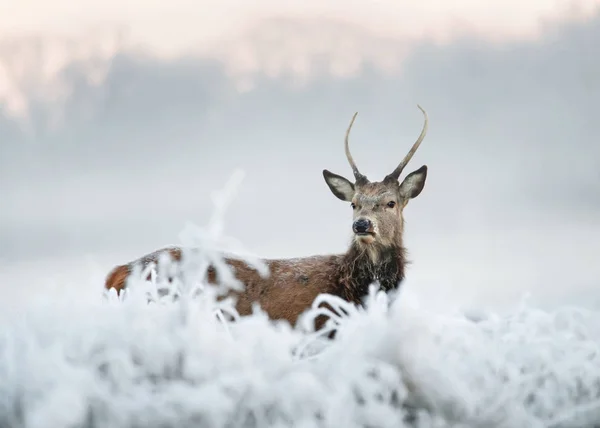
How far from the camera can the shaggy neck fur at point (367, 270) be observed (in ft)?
26.9

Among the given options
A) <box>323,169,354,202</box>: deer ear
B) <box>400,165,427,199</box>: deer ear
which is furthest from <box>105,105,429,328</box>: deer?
<box>323,169,354,202</box>: deer ear

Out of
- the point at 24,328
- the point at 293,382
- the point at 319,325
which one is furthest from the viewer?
the point at 319,325

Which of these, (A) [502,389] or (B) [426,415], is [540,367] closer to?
(A) [502,389]

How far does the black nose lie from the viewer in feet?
27.6

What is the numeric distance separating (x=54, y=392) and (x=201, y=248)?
731 mm

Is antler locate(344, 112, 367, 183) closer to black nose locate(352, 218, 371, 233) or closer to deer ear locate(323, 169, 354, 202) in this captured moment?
deer ear locate(323, 169, 354, 202)

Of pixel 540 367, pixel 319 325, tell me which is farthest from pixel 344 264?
pixel 540 367

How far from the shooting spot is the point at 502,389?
2.57 meters

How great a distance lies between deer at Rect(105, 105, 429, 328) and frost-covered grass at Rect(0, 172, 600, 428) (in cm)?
516

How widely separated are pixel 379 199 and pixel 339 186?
87 centimetres

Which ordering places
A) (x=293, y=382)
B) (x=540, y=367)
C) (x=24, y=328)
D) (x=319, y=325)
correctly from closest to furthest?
(x=293, y=382), (x=24, y=328), (x=540, y=367), (x=319, y=325)

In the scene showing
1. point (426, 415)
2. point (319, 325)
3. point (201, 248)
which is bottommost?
point (319, 325)

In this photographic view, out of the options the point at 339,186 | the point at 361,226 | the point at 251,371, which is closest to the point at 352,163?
the point at 339,186

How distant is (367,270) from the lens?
838 centimetres
